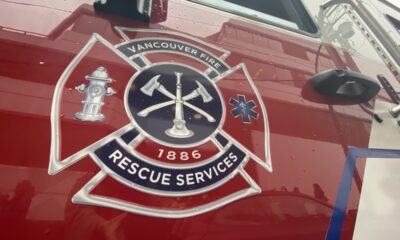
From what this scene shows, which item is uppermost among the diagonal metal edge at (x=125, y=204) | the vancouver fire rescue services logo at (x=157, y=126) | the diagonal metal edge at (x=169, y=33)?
the diagonal metal edge at (x=169, y=33)

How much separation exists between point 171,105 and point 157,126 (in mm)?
95

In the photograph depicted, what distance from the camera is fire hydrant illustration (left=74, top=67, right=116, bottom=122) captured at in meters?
0.85

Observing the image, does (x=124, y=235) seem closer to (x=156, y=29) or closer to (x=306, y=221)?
(x=306, y=221)

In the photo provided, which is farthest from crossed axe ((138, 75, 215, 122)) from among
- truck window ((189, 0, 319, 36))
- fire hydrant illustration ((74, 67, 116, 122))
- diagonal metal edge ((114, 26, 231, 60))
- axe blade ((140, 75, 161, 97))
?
truck window ((189, 0, 319, 36))

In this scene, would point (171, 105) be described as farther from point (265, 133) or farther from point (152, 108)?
point (265, 133)

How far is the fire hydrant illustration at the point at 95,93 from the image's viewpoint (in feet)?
2.78

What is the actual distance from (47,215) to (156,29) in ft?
2.47

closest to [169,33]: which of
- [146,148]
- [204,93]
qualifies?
[204,93]

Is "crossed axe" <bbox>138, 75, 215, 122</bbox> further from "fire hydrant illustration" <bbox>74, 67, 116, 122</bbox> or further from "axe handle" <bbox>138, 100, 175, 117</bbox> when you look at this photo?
"fire hydrant illustration" <bbox>74, 67, 116, 122</bbox>

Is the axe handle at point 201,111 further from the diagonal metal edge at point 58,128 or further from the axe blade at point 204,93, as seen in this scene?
the diagonal metal edge at point 58,128

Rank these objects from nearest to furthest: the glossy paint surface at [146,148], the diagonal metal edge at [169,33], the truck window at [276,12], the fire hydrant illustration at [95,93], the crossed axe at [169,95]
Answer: the glossy paint surface at [146,148] → the fire hydrant illustration at [95,93] → the crossed axe at [169,95] → the diagonal metal edge at [169,33] → the truck window at [276,12]

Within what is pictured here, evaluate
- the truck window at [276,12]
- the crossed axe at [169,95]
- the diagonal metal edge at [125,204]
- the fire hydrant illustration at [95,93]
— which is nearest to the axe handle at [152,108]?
the crossed axe at [169,95]

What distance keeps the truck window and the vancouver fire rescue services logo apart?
1.90 ft

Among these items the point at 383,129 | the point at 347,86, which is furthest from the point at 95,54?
the point at 383,129
